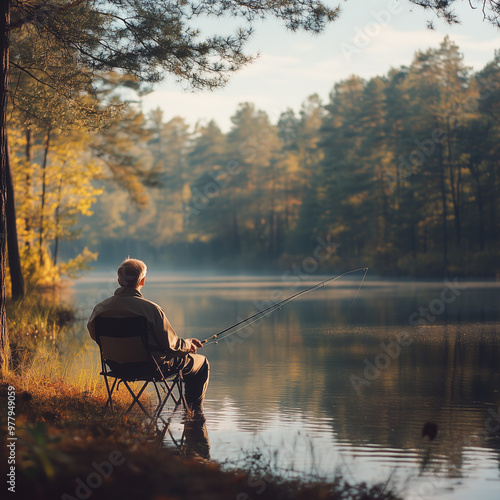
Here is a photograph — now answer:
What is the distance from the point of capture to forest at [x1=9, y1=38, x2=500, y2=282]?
1189 inches

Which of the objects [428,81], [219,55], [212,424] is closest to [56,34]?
[219,55]

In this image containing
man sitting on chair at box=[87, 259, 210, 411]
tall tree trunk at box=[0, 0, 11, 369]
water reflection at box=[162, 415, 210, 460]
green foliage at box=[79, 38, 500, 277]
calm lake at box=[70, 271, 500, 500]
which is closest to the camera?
calm lake at box=[70, 271, 500, 500]

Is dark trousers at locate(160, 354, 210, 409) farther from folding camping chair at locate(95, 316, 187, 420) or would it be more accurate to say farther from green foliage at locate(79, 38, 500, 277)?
green foliage at locate(79, 38, 500, 277)

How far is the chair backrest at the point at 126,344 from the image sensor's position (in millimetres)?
7027

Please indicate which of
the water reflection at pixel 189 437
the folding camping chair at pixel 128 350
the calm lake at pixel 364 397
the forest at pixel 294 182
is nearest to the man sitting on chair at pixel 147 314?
the folding camping chair at pixel 128 350

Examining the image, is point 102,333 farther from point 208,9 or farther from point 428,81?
point 428,81

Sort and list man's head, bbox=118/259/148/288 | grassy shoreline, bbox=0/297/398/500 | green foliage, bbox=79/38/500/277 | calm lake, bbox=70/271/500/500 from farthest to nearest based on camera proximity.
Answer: green foliage, bbox=79/38/500/277 → man's head, bbox=118/259/148/288 → calm lake, bbox=70/271/500/500 → grassy shoreline, bbox=0/297/398/500

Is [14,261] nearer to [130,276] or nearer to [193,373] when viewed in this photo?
[193,373]

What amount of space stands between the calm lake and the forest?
463 cm

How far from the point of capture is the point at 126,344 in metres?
7.11

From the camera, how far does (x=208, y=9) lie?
1012cm

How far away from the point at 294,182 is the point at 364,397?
70.4 meters

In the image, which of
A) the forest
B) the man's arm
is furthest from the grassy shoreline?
the forest

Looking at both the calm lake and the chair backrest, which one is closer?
the calm lake
